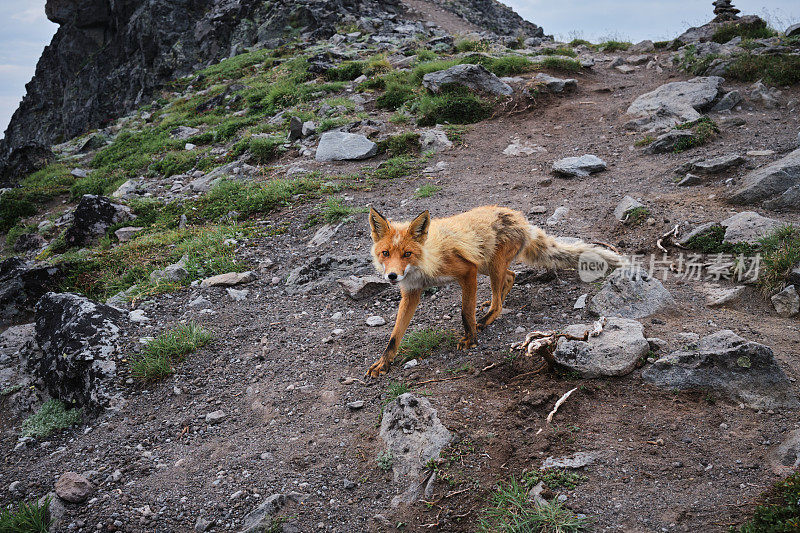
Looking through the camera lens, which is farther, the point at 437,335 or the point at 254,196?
the point at 254,196

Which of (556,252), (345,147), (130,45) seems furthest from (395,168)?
(130,45)

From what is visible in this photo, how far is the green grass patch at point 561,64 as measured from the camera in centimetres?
1502

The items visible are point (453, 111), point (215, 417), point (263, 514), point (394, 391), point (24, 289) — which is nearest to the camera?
point (263, 514)

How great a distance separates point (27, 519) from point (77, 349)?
2.50 metres

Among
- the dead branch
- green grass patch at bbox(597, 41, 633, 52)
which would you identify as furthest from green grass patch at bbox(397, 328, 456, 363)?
green grass patch at bbox(597, 41, 633, 52)

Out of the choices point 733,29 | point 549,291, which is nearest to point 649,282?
point 549,291

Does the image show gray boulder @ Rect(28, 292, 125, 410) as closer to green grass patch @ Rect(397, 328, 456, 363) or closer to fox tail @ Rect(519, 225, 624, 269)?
green grass patch @ Rect(397, 328, 456, 363)

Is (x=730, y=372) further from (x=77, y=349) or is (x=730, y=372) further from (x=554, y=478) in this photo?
(x=77, y=349)

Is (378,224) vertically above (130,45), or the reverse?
(130,45)

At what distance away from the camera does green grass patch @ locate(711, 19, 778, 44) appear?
14344 mm

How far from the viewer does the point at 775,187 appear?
6477 millimetres

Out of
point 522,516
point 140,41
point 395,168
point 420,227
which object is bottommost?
point 522,516

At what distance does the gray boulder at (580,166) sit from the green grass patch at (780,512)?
24.4ft

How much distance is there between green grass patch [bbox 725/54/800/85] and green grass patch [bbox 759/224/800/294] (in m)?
7.60
